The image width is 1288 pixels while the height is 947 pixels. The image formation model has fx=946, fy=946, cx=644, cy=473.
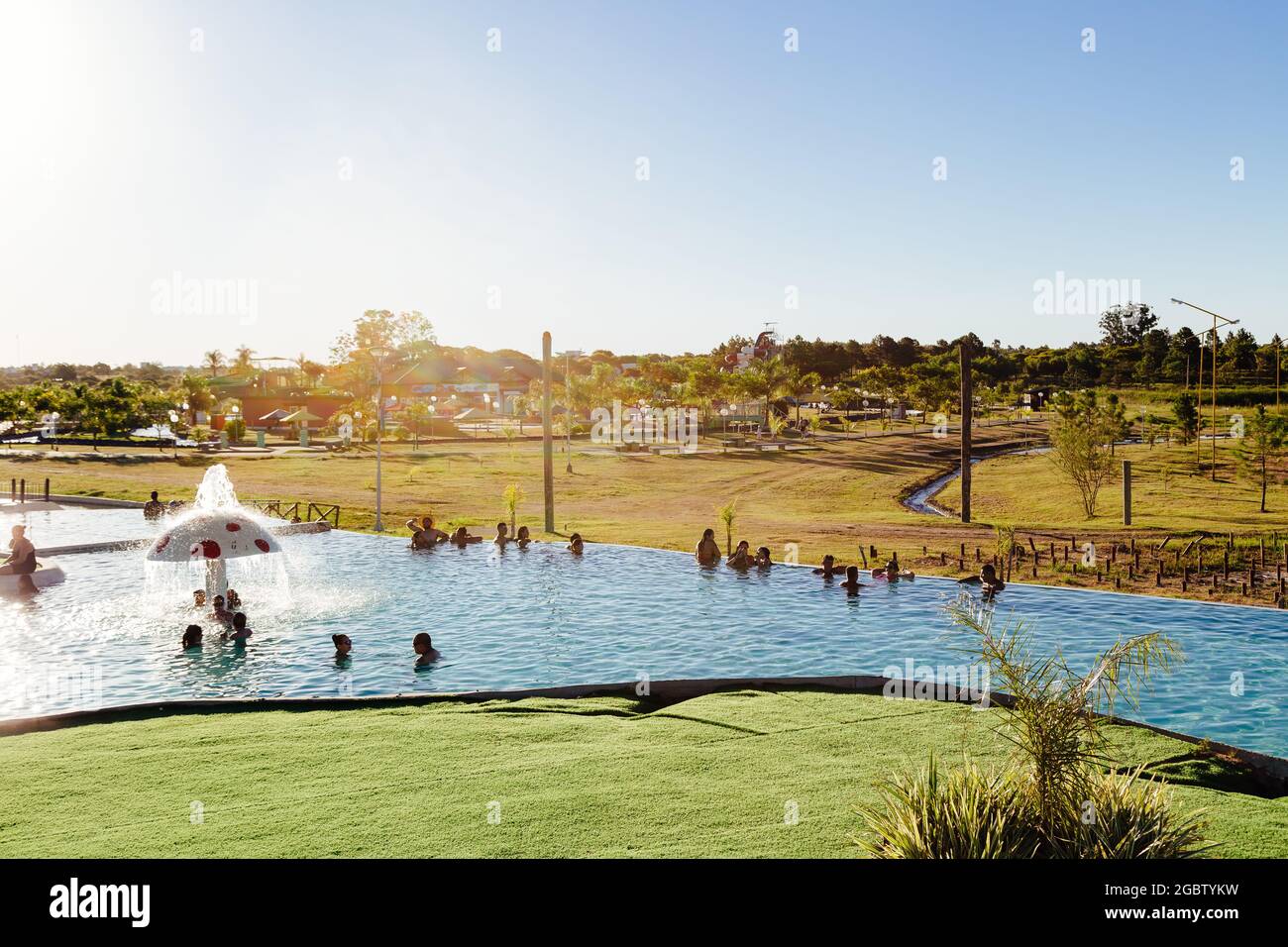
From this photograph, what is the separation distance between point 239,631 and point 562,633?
6.12 meters

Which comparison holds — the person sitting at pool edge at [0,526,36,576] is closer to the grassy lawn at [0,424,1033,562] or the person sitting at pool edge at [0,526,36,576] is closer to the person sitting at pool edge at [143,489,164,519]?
the grassy lawn at [0,424,1033,562]

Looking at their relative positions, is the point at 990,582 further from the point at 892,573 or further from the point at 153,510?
the point at 153,510

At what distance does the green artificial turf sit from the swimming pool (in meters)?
2.97

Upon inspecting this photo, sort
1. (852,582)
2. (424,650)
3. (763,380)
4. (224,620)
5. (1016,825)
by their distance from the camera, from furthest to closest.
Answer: (763,380), (852,582), (224,620), (424,650), (1016,825)

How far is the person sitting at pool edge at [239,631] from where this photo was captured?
17859 millimetres

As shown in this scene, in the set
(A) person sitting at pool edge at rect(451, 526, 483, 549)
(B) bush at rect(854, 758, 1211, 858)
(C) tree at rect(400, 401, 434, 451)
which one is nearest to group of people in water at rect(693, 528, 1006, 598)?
(A) person sitting at pool edge at rect(451, 526, 483, 549)

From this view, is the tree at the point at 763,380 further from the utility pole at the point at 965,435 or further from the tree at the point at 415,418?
the utility pole at the point at 965,435

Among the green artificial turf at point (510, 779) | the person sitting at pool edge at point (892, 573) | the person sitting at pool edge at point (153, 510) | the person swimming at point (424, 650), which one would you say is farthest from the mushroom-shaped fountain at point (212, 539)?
the person sitting at pool edge at point (153, 510)

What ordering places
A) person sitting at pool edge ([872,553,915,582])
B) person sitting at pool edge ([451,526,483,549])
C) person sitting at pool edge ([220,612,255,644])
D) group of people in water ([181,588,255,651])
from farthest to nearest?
person sitting at pool edge ([451,526,483,549]) → person sitting at pool edge ([872,553,915,582]) → person sitting at pool edge ([220,612,255,644]) → group of people in water ([181,588,255,651])

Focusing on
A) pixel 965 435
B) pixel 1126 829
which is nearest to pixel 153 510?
pixel 965 435

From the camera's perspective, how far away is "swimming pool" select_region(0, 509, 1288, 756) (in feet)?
48.7

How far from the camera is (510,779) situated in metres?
9.26

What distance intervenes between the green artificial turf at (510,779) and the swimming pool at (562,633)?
2.97 metres
